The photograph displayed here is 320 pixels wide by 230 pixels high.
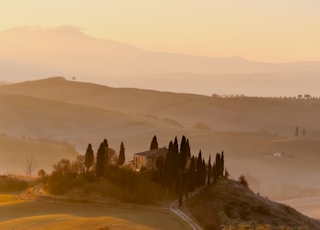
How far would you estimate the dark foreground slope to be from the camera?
52281 mm

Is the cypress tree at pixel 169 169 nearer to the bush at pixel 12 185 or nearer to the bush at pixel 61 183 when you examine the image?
the bush at pixel 61 183

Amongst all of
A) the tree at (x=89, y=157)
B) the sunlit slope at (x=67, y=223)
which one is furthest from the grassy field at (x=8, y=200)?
the sunlit slope at (x=67, y=223)

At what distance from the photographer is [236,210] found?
57750 mm

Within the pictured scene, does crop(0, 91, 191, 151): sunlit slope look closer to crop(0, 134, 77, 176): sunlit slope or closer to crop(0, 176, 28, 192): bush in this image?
crop(0, 134, 77, 176): sunlit slope

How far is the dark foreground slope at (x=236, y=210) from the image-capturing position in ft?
172

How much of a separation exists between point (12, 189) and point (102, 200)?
16329 mm

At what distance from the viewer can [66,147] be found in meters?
139

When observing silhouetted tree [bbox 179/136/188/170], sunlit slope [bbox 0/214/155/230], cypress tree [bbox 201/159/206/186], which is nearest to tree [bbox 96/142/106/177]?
silhouetted tree [bbox 179/136/188/170]

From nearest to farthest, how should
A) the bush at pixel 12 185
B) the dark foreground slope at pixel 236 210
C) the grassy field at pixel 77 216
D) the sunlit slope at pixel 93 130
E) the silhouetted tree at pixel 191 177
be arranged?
1. the grassy field at pixel 77 216
2. the dark foreground slope at pixel 236 210
3. the silhouetted tree at pixel 191 177
4. the bush at pixel 12 185
5. the sunlit slope at pixel 93 130

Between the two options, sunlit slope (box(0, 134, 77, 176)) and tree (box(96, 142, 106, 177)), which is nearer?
tree (box(96, 142, 106, 177))

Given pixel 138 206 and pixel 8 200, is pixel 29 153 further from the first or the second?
pixel 138 206

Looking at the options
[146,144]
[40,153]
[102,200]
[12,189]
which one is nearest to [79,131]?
[146,144]

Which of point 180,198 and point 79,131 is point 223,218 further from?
point 79,131

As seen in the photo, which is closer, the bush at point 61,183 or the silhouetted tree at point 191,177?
the silhouetted tree at point 191,177
